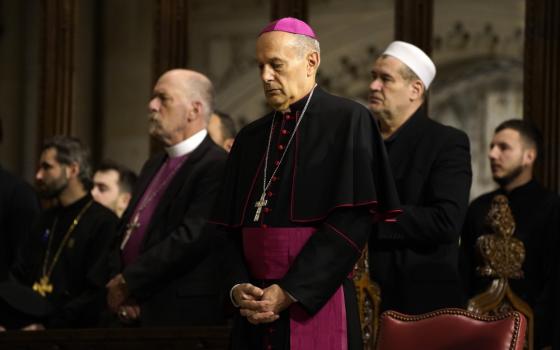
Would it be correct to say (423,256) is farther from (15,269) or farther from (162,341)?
(15,269)

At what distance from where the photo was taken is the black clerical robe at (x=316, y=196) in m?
4.03

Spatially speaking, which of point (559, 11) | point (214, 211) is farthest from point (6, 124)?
point (214, 211)

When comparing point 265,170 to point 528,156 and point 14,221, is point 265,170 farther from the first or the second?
point 14,221

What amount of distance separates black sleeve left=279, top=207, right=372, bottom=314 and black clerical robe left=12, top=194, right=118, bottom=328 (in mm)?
2448

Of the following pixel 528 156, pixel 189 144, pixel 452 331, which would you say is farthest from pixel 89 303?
pixel 452 331

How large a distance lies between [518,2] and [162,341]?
688 centimetres

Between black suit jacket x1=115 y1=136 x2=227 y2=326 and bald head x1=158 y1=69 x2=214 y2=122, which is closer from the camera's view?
black suit jacket x1=115 y1=136 x2=227 y2=326

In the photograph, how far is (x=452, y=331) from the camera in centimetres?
393

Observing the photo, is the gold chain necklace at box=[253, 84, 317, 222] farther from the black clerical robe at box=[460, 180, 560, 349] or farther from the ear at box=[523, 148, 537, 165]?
the ear at box=[523, 148, 537, 165]

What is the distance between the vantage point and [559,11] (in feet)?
25.4

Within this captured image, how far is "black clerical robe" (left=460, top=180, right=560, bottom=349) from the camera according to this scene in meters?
6.00

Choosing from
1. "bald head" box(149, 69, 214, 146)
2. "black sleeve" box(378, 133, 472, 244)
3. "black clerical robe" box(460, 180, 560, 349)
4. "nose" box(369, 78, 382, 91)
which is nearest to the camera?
"black sleeve" box(378, 133, 472, 244)

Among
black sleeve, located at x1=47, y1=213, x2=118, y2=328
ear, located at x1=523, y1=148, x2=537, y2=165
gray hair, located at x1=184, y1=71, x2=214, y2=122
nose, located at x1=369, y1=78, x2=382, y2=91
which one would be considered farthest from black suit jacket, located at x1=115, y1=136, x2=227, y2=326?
ear, located at x1=523, y1=148, x2=537, y2=165

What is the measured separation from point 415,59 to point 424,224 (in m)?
0.95
